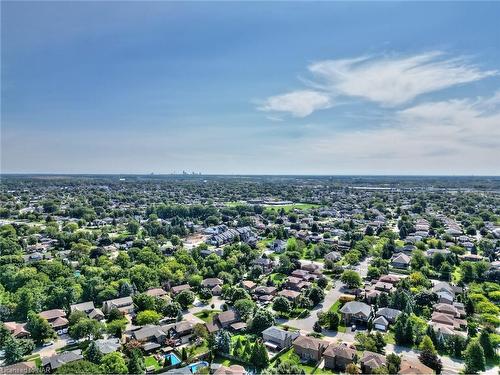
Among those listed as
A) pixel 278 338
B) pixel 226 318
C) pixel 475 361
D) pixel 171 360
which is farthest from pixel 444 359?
pixel 171 360

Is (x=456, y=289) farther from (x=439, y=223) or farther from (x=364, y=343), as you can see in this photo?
(x=439, y=223)

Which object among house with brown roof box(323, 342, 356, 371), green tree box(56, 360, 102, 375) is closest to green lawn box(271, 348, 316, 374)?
house with brown roof box(323, 342, 356, 371)

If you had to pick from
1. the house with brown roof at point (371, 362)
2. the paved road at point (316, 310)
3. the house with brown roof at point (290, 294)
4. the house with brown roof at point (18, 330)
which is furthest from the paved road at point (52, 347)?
the house with brown roof at point (371, 362)

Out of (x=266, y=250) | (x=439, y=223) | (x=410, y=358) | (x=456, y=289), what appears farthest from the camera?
(x=439, y=223)

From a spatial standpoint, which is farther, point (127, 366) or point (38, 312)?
point (38, 312)

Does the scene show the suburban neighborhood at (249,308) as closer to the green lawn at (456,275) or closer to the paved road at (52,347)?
the paved road at (52,347)

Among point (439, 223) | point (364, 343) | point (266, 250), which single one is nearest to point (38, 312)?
point (364, 343)
